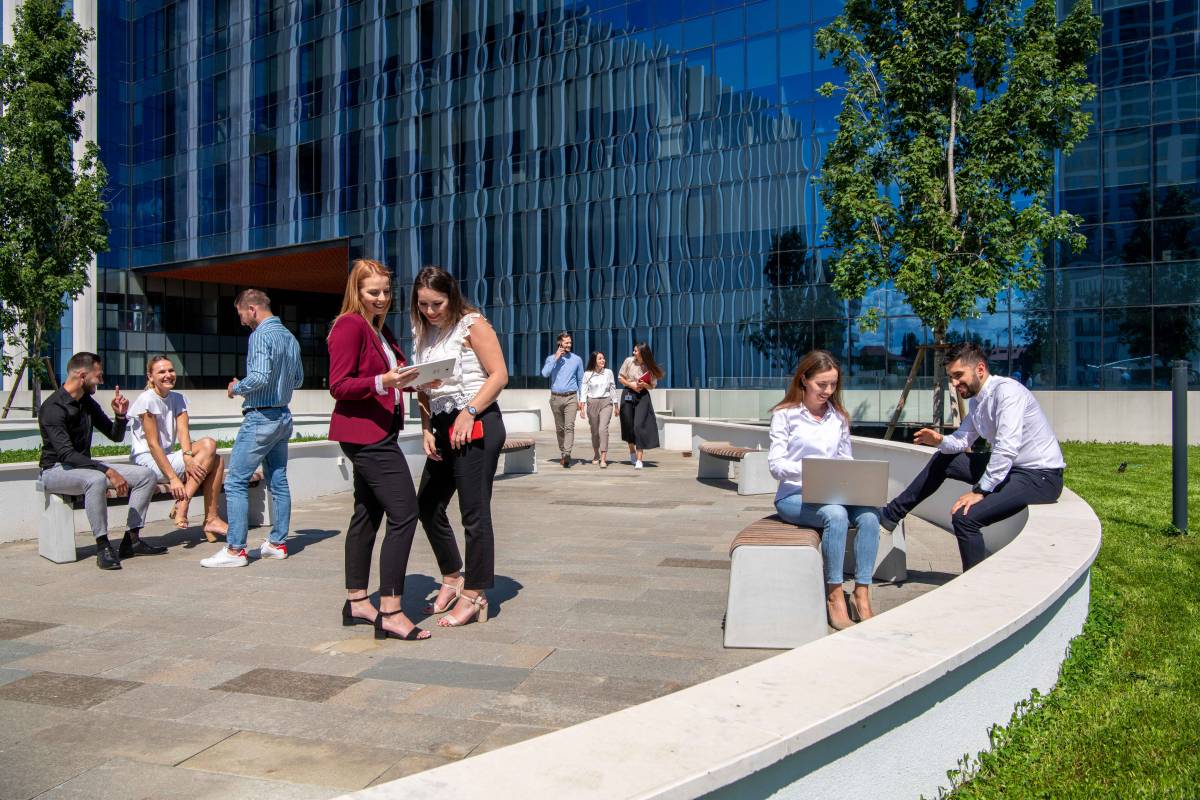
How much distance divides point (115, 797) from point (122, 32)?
56.4 m

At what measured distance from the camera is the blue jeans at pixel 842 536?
5270 mm

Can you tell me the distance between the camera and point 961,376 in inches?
241

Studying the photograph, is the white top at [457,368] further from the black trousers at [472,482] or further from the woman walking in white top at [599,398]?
the woman walking in white top at [599,398]

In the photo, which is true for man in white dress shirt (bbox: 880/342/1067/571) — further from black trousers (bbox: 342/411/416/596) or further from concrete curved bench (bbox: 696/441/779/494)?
concrete curved bench (bbox: 696/441/779/494)

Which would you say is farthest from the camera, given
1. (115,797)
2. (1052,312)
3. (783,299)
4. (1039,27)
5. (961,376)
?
(783,299)

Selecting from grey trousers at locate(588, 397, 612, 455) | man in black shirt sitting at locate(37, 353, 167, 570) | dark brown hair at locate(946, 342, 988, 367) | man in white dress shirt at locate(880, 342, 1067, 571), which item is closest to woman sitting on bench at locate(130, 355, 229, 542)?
man in black shirt sitting at locate(37, 353, 167, 570)

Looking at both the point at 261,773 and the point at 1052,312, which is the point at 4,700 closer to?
the point at 261,773

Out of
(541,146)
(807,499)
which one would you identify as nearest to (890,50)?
(807,499)

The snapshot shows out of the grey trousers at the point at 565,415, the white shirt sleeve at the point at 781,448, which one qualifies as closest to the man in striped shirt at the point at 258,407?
the white shirt sleeve at the point at 781,448

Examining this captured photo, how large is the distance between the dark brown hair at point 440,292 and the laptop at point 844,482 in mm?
1974

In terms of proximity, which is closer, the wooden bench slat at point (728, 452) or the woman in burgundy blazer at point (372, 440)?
the woman in burgundy blazer at point (372, 440)

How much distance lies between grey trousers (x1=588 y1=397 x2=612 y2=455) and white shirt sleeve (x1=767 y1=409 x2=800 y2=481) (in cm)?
935

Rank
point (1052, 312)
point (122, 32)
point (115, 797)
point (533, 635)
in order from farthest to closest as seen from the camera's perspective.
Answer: point (122, 32) → point (1052, 312) → point (533, 635) → point (115, 797)

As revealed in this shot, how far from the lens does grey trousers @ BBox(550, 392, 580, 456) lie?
49.0ft
